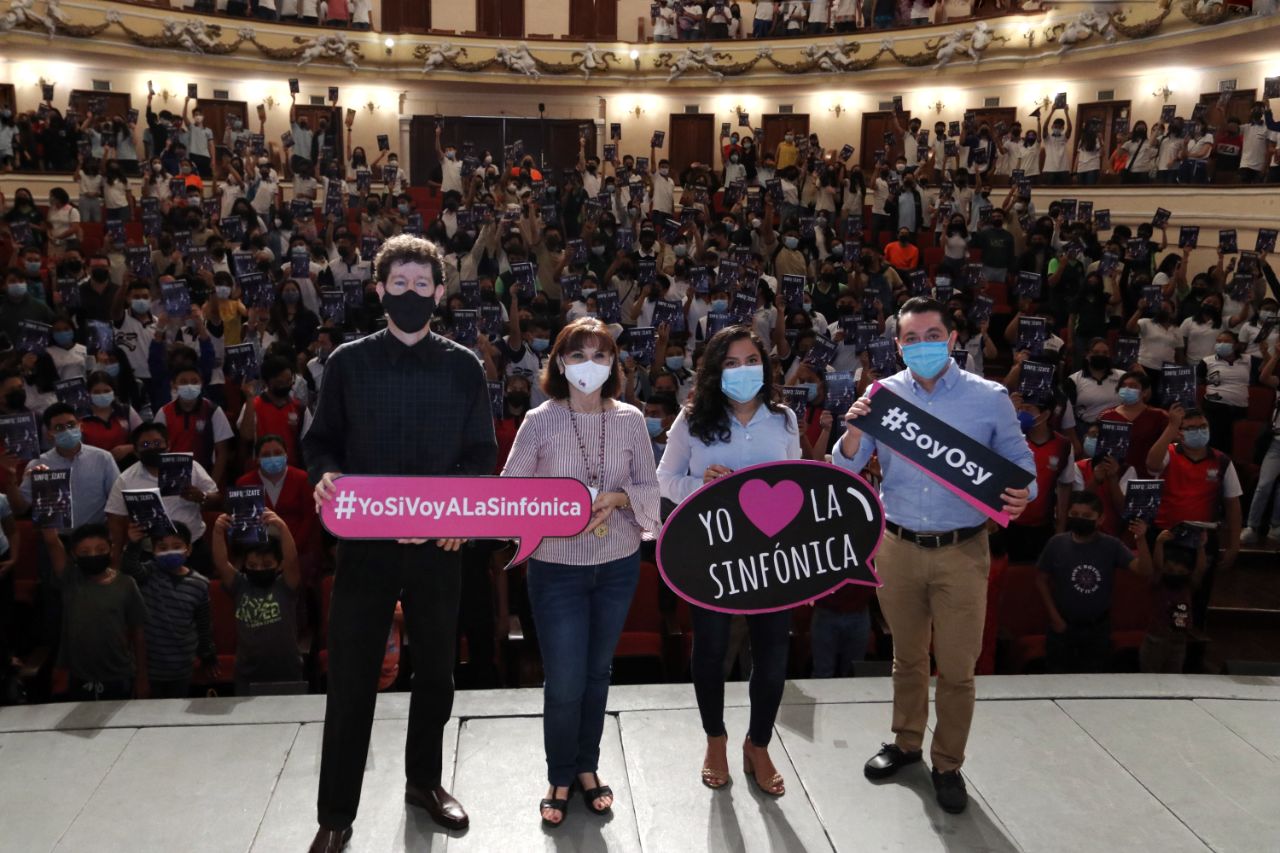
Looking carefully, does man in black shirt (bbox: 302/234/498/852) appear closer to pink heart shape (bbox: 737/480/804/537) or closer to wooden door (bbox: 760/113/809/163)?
pink heart shape (bbox: 737/480/804/537)

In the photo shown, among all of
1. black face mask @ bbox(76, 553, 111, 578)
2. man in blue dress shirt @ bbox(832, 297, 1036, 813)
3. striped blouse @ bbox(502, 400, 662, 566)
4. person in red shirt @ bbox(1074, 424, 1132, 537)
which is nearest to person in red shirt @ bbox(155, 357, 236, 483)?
black face mask @ bbox(76, 553, 111, 578)

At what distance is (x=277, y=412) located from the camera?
655 centimetres

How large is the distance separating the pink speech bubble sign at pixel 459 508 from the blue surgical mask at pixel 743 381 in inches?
23.3

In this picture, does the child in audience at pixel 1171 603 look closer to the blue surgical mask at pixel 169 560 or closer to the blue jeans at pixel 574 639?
the blue jeans at pixel 574 639

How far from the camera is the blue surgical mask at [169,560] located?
15.0ft

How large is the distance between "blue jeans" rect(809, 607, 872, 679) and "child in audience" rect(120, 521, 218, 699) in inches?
108

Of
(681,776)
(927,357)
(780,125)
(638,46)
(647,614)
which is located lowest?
(647,614)

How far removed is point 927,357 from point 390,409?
1.67 meters

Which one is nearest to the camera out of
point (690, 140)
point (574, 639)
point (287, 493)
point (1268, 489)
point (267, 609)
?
point (574, 639)

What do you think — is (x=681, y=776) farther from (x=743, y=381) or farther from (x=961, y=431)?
(x=961, y=431)

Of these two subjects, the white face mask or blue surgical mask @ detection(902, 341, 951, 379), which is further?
blue surgical mask @ detection(902, 341, 951, 379)

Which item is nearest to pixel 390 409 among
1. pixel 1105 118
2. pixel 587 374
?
pixel 587 374

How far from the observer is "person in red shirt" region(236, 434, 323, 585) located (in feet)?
18.3

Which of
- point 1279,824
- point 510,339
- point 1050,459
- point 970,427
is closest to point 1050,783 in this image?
point 1279,824
